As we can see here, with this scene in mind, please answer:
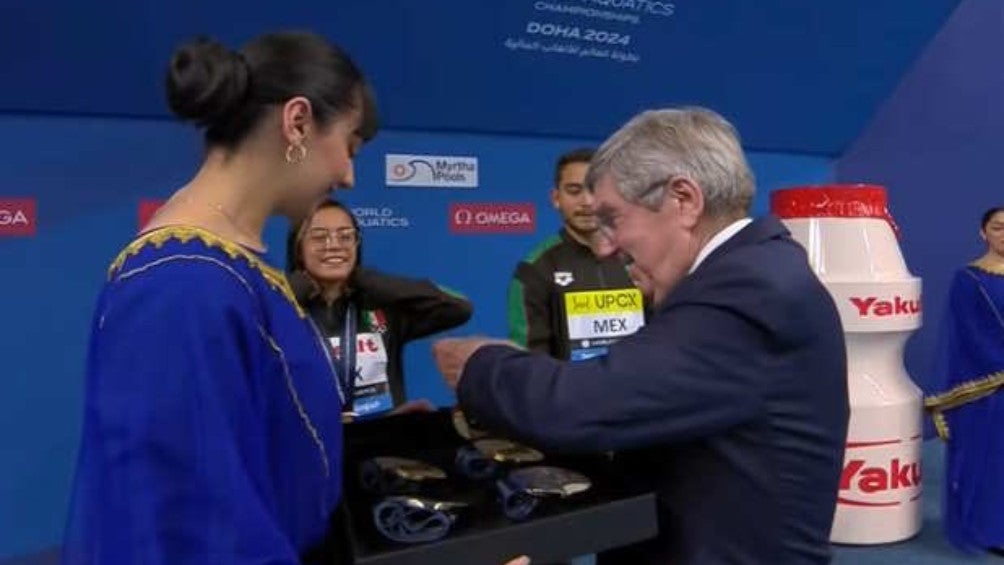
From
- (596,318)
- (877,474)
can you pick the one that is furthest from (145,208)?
(877,474)

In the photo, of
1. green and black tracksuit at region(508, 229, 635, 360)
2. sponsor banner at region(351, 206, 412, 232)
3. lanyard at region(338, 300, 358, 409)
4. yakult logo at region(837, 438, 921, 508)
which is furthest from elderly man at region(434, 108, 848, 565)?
yakult logo at region(837, 438, 921, 508)

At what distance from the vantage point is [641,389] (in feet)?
2.91

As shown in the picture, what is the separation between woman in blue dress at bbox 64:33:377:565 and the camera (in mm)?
751

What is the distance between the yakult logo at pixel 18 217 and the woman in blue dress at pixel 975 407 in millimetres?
2990

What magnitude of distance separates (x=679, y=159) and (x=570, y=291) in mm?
1625

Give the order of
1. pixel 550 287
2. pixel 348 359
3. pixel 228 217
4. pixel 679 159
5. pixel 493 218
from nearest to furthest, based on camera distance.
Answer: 1. pixel 228 217
2. pixel 679 159
3. pixel 348 359
4. pixel 550 287
5. pixel 493 218

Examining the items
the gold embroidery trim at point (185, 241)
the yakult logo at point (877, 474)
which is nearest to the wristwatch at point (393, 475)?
the gold embroidery trim at point (185, 241)

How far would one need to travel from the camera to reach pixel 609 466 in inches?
42.4

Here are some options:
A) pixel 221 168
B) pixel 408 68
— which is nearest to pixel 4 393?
pixel 408 68

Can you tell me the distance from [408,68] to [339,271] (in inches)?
38.9

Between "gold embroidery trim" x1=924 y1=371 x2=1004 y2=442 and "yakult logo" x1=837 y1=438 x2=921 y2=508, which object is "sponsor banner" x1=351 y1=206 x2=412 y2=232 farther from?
"gold embroidery trim" x1=924 y1=371 x2=1004 y2=442

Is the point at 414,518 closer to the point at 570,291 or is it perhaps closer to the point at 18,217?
the point at 570,291

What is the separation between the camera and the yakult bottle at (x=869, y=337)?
312 cm

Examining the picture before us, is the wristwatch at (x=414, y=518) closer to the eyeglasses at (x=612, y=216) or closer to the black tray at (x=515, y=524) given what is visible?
the black tray at (x=515, y=524)
